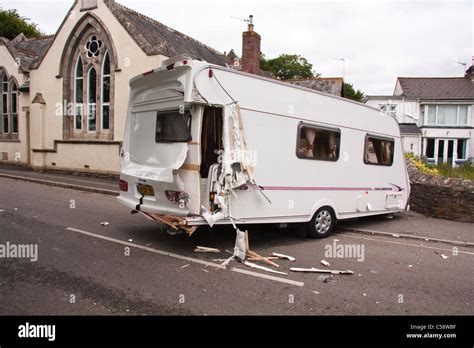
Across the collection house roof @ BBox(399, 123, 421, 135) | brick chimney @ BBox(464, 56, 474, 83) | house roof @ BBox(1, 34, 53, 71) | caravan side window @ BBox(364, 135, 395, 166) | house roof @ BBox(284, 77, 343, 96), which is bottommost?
caravan side window @ BBox(364, 135, 395, 166)

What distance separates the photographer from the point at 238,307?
4223 mm

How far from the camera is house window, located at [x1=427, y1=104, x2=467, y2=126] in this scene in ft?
106

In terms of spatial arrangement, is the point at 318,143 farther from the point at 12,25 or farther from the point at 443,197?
the point at 12,25

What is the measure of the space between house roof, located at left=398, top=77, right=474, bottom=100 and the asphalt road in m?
Answer: 29.7

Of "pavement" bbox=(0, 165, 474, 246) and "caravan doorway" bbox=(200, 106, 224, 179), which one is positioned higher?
"caravan doorway" bbox=(200, 106, 224, 179)

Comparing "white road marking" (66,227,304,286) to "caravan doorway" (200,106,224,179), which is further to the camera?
"caravan doorway" (200,106,224,179)

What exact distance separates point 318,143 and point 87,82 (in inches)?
540

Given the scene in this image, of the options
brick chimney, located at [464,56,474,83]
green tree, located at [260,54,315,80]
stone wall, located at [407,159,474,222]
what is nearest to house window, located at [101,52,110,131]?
stone wall, located at [407,159,474,222]

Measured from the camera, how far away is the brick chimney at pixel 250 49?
1833cm

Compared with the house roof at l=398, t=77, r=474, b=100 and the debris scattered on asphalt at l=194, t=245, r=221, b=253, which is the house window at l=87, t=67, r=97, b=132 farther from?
the house roof at l=398, t=77, r=474, b=100

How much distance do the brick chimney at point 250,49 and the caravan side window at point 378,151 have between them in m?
10.7

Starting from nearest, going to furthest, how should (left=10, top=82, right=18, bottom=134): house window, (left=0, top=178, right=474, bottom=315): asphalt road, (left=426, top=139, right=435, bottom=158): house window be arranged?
(left=0, top=178, right=474, bottom=315): asphalt road → (left=10, top=82, right=18, bottom=134): house window → (left=426, top=139, right=435, bottom=158): house window

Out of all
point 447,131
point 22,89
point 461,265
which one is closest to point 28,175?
point 22,89
